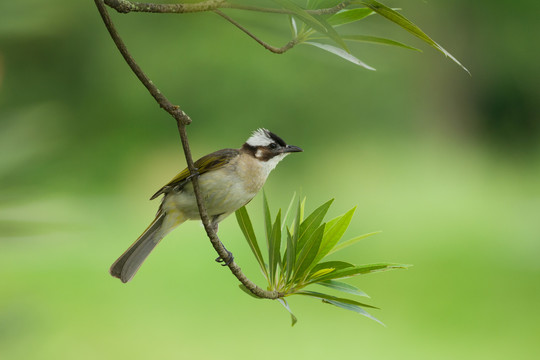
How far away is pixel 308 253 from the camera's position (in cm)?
51

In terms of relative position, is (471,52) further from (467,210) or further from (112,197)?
(112,197)

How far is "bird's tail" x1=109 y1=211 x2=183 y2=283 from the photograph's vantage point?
0.75 m

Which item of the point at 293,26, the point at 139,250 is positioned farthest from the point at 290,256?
the point at 139,250

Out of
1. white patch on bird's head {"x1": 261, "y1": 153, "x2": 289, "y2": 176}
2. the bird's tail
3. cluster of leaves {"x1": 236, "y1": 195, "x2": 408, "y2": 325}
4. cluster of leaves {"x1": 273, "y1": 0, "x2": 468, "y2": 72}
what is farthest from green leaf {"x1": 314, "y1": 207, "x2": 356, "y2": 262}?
white patch on bird's head {"x1": 261, "y1": 153, "x2": 289, "y2": 176}

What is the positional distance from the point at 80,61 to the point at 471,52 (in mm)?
3466

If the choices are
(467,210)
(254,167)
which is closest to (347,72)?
(467,210)

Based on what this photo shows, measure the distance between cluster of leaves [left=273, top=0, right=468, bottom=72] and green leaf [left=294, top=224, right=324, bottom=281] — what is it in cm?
14

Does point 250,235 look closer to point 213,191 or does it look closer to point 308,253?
point 308,253

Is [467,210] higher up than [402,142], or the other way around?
[402,142]

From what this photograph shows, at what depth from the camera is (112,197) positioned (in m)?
5.33

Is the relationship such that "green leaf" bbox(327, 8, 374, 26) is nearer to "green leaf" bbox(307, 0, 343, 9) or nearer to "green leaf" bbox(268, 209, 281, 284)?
"green leaf" bbox(307, 0, 343, 9)

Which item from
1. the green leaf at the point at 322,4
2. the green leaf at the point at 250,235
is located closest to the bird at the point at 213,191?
the green leaf at the point at 250,235

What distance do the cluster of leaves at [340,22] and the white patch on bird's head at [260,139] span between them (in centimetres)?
41

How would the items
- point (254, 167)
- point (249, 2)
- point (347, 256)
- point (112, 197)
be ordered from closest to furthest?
point (249, 2) → point (254, 167) → point (347, 256) → point (112, 197)
